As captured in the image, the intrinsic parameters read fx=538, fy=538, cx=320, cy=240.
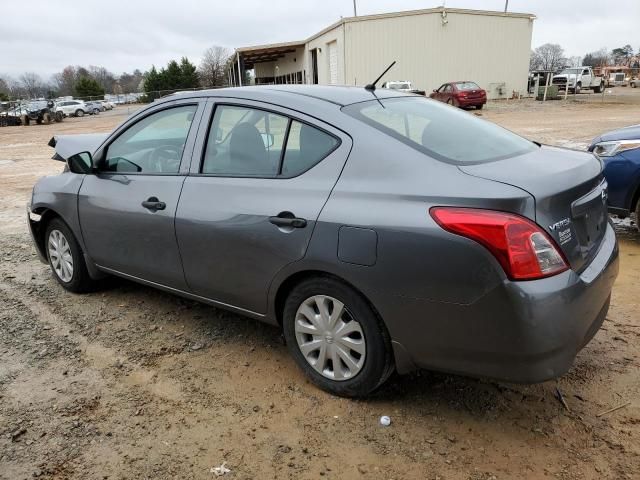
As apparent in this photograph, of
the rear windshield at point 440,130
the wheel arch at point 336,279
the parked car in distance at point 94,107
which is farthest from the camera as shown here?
the parked car in distance at point 94,107

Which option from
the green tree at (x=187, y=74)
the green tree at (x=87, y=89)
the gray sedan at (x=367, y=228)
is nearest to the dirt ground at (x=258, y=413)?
the gray sedan at (x=367, y=228)

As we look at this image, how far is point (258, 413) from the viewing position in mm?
2859

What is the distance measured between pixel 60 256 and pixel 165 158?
162cm

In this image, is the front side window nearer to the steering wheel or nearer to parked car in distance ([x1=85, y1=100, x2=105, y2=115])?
the steering wheel

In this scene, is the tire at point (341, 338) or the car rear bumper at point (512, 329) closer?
the car rear bumper at point (512, 329)

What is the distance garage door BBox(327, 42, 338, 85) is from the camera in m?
34.7

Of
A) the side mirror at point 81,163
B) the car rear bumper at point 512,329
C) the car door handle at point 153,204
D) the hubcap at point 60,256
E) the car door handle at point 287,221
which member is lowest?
the hubcap at point 60,256

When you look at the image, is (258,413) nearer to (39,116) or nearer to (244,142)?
(244,142)

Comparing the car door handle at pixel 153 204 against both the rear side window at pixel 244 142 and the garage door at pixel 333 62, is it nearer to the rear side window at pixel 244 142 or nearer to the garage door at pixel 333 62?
the rear side window at pixel 244 142

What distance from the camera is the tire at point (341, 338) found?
264 centimetres

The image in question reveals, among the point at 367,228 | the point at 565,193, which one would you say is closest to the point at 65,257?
the point at 367,228

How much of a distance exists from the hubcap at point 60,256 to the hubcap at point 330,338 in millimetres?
2479

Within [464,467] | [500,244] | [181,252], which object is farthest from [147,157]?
[464,467]

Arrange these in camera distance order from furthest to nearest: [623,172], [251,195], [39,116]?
1. [39,116]
2. [623,172]
3. [251,195]
